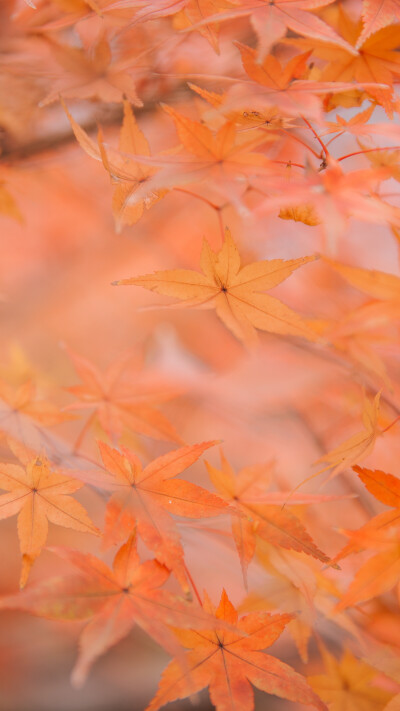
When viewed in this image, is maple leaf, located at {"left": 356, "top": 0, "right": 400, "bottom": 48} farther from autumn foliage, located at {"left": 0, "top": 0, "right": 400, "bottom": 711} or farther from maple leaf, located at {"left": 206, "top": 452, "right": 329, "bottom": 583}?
maple leaf, located at {"left": 206, "top": 452, "right": 329, "bottom": 583}

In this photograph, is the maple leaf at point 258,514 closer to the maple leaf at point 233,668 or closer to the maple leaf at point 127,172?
the maple leaf at point 233,668

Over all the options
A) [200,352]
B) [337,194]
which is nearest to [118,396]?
[337,194]

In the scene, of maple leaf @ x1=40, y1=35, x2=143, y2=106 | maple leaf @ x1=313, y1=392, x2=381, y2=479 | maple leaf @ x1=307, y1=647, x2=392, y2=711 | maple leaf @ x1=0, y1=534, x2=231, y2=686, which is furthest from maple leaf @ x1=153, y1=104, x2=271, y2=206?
maple leaf @ x1=307, y1=647, x2=392, y2=711

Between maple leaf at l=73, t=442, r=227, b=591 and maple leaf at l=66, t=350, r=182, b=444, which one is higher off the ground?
maple leaf at l=73, t=442, r=227, b=591

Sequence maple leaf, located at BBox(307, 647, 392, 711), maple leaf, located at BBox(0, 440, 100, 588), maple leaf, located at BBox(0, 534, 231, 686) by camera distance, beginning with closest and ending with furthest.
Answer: maple leaf, located at BBox(0, 534, 231, 686) → maple leaf, located at BBox(0, 440, 100, 588) → maple leaf, located at BBox(307, 647, 392, 711)

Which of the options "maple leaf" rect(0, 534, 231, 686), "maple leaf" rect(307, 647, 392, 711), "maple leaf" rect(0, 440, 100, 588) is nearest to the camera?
"maple leaf" rect(0, 534, 231, 686)

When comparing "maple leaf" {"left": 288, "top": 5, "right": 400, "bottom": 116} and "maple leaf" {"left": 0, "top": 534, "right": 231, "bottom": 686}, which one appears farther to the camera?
"maple leaf" {"left": 288, "top": 5, "right": 400, "bottom": 116}
